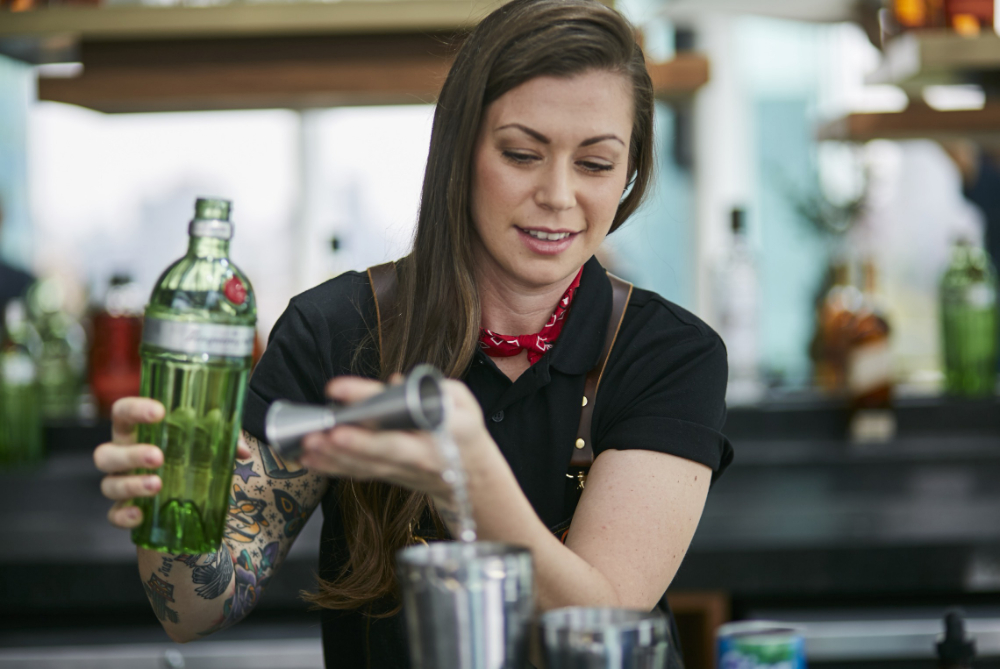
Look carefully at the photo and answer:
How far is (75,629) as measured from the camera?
162 centimetres

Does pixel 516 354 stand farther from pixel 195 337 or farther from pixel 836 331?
pixel 836 331

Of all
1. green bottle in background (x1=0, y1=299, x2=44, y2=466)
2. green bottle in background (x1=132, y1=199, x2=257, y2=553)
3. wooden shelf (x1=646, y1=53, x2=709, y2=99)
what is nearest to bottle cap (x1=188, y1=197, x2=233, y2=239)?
green bottle in background (x1=132, y1=199, x2=257, y2=553)

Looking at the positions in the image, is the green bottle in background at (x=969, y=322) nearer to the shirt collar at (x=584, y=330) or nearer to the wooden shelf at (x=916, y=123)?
the wooden shelf at (x=916, y=123)

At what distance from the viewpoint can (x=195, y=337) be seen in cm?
69

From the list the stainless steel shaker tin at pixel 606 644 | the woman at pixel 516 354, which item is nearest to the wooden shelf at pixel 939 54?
the woman at pixel 516 354

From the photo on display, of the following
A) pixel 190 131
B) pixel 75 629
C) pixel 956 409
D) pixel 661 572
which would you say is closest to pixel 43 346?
pixel 75 629

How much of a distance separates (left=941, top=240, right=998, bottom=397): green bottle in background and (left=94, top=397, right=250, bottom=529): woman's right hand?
203cm

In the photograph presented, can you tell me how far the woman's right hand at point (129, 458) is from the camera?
0.72 m

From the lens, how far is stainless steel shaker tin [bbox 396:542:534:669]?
52 centimetres

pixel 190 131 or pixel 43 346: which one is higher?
pixel 190 131

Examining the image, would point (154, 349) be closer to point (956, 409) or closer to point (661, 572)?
point (661, 572)

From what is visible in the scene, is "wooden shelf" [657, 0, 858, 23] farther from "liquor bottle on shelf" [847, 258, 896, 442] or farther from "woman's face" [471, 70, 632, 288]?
"woman's face" [471, 70, 632, 288]

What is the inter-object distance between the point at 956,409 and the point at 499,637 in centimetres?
201

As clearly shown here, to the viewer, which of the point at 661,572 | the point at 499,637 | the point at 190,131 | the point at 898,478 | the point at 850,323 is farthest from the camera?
the point at 190,131
